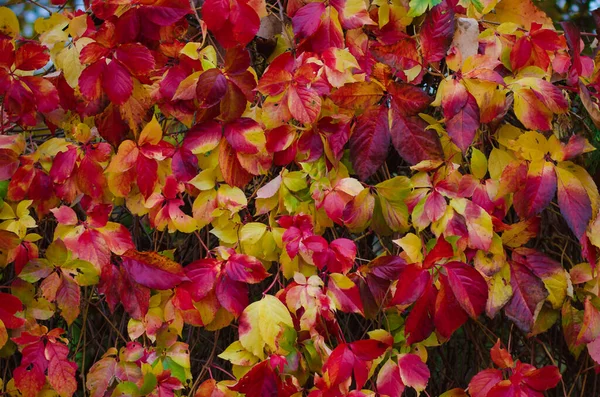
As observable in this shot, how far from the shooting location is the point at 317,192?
109cm

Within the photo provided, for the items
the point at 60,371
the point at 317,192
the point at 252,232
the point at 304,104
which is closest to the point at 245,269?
the point at 252,232

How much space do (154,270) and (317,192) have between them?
11.8 inches

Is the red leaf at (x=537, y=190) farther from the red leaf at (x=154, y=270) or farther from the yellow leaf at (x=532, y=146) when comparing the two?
the red leaf at (x=154, y=270)

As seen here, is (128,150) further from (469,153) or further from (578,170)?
(578,170)

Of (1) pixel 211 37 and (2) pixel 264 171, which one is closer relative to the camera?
(2) pixel 264 171

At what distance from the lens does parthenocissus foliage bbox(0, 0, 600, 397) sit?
3.46 ft

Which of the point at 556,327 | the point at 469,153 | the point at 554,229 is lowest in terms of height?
the point at 556,327

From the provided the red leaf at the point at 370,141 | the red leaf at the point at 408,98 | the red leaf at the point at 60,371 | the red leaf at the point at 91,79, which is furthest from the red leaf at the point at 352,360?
the red leaf at the point at 91,79

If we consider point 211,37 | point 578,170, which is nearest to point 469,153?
point 578,170

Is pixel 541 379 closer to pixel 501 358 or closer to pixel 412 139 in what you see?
pixel 501 358

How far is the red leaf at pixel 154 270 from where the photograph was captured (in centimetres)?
112

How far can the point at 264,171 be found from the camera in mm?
1128

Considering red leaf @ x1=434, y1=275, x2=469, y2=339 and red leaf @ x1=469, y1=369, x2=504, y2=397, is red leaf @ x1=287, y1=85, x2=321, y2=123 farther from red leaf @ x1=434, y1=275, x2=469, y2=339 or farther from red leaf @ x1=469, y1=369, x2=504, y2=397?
red leaf @ x1=469, y1=369, x2=504, y2=397

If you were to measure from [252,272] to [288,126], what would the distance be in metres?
0.24
